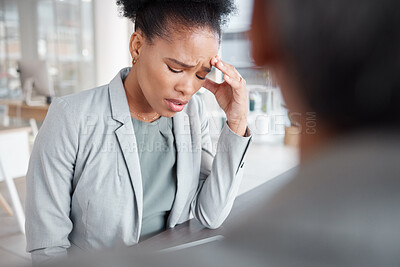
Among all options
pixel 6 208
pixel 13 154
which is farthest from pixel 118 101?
pixel 6 208

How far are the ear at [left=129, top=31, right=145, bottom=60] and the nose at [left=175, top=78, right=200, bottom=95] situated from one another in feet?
0.30

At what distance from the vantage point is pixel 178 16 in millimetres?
428

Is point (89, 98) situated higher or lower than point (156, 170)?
higher

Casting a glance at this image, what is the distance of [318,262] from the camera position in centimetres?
9

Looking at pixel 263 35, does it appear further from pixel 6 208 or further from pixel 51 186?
pixel 6 208

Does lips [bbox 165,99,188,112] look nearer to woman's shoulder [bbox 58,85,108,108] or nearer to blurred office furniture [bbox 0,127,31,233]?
woman's shoulder [bbox 58,85,108,108]

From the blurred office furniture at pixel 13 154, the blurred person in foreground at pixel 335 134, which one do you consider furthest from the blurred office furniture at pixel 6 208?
the blurred person in foreground at pixel 335 134

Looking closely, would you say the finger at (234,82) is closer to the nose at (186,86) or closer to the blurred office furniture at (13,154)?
the nose at (186,86)

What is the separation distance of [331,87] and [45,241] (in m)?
0.49

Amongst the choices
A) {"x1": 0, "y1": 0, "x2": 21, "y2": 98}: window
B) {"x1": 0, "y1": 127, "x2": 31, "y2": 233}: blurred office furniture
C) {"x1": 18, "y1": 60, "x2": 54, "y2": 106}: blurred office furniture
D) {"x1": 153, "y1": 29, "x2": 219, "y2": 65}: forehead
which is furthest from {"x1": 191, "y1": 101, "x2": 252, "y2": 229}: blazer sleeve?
{"x1": 0, "y1": 0, "x2": 21, "y2": 98}: window

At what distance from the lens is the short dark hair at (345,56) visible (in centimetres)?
8

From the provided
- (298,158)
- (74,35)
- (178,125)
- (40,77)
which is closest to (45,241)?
(178,125)

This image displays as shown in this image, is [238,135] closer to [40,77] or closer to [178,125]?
[178,125]

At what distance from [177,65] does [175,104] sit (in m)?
0.05
